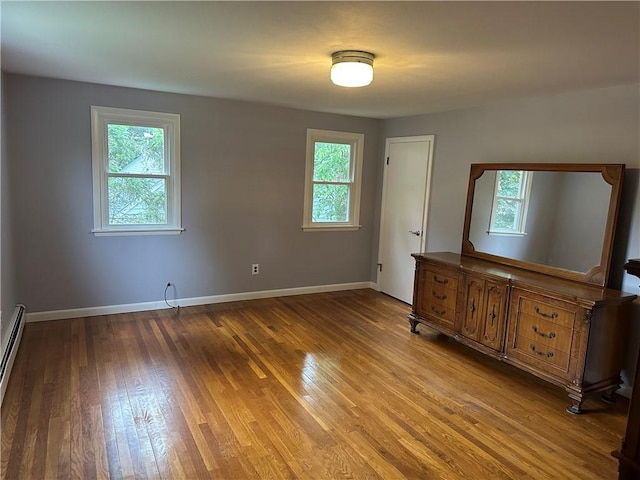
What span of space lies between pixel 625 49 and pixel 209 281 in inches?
158

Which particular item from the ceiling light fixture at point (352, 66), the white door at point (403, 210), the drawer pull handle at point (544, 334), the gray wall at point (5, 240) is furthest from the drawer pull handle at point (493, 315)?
the gray wall at point (5, 240)

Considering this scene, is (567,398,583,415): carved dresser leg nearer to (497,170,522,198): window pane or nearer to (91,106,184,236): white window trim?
(497,170,522,198): window pane

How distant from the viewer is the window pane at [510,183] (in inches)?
145

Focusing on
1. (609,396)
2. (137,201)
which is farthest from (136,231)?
(609,396)

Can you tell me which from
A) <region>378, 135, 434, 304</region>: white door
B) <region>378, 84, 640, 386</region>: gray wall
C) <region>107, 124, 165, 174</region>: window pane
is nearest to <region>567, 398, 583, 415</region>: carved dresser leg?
<region>378, 84, 640, 386</region>: gray wall

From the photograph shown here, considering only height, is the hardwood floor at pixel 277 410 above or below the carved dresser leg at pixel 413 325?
below

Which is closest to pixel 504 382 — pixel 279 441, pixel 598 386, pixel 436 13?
pixel 598 386

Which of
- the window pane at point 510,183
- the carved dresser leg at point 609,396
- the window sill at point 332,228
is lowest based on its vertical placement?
the carved dresser leg at point 609,396

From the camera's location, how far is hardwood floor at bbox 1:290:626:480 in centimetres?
222

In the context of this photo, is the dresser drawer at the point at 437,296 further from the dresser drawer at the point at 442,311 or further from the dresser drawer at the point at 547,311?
the dresser drawer at the point at 547,311

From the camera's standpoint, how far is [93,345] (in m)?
3.55

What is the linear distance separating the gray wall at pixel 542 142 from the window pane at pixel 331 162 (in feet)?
2.39

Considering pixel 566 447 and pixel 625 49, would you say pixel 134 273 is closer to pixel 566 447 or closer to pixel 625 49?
pixel 566 447

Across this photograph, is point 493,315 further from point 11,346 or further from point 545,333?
point 11,346
